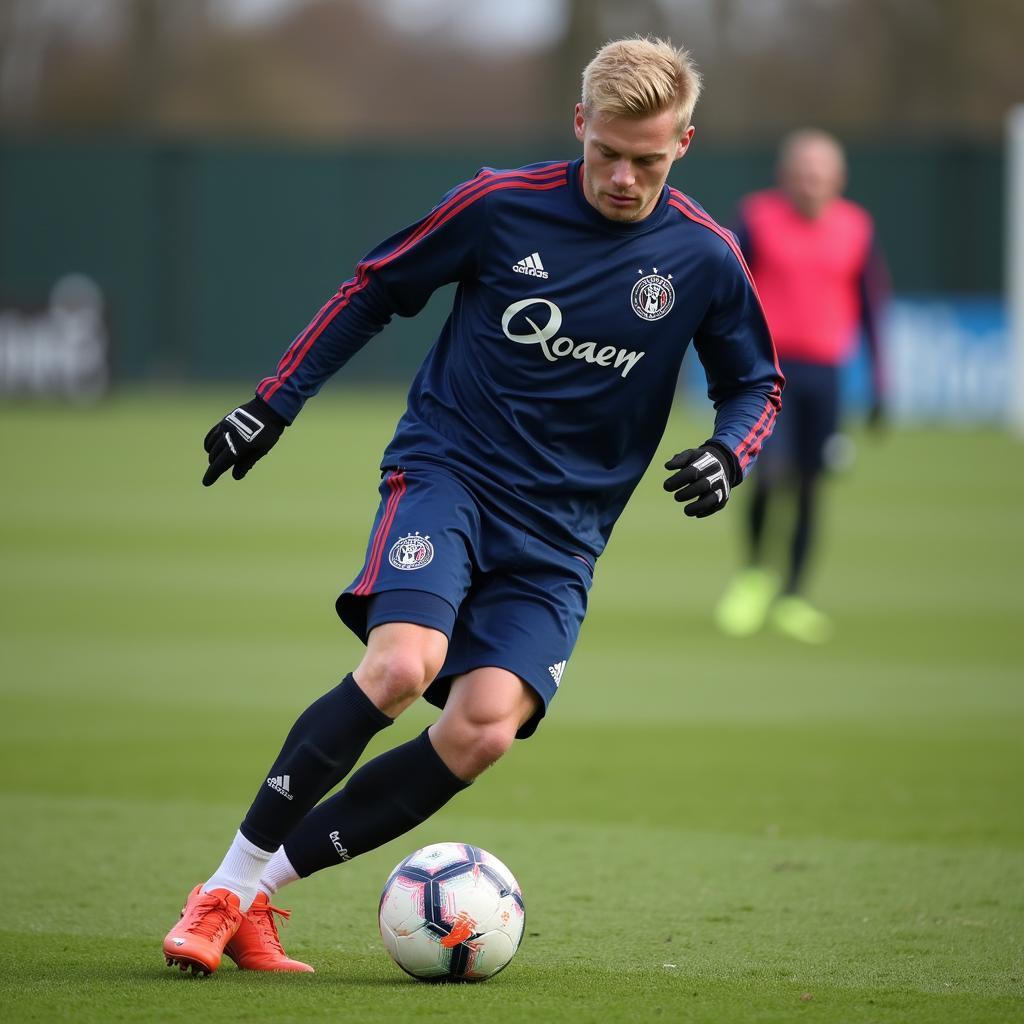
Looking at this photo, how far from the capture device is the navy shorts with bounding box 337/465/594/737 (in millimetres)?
4172

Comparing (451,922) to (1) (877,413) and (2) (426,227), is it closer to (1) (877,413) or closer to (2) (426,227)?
(2) (426,227)

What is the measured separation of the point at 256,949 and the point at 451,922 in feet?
1.53

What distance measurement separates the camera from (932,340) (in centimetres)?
2377

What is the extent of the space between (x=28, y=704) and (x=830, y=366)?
4.73m

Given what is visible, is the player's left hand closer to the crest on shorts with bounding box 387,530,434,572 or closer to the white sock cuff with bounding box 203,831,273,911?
the crest on shorts with bounding box 387,530,434,572

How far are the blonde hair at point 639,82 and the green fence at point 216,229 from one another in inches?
996

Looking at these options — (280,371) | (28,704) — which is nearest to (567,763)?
(28,704)

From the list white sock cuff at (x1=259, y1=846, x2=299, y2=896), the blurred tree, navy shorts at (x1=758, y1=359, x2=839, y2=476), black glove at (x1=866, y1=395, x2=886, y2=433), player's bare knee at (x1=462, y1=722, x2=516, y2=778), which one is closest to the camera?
player's bare knee at (x1=462, y1=722, x2=516, y2=778)

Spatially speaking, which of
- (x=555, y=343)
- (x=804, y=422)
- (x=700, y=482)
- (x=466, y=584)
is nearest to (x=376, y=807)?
(x=466, y=584)

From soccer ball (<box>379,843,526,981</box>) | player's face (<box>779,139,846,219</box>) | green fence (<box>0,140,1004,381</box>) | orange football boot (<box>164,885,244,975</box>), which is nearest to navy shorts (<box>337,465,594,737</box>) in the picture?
soccer ball (<box>379,843,526,981</box>)

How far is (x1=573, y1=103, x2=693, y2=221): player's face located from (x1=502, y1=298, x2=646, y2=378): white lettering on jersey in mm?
281

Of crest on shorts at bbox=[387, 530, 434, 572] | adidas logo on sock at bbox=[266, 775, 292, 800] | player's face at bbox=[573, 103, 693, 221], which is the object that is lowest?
adidas logo on sock at bbox=[266, 775, 292, 800]

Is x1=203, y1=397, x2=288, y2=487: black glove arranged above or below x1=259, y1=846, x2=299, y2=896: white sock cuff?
above

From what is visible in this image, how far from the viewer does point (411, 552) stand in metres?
4.21
